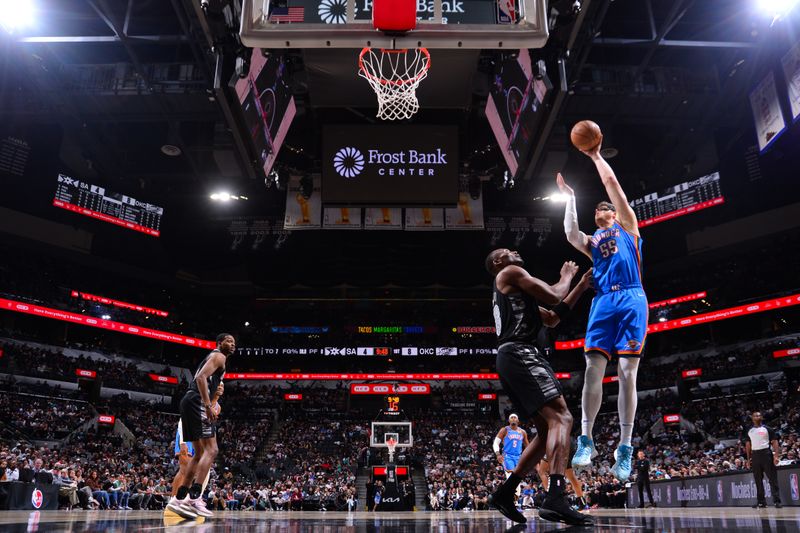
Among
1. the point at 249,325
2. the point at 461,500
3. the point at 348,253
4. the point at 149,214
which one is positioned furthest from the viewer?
the point at 249,325

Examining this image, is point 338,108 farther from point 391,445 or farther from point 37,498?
point 391,445

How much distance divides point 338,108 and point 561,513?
1445 centimetres

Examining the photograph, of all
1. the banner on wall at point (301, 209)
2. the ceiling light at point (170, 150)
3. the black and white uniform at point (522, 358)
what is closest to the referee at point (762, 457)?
the black and white uniform at point (522, 358)

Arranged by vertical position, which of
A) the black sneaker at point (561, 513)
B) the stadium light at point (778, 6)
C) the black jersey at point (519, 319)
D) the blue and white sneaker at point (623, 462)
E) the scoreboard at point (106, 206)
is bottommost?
the black sneaker at point (561, 513)

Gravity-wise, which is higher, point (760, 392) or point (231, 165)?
point (231, 165)

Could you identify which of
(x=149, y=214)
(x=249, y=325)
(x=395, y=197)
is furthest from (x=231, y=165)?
(x=249, y=325)

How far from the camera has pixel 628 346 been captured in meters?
4.31

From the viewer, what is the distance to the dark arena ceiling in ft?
39.0

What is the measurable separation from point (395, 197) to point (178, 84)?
5.64 meters

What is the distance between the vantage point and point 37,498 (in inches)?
484

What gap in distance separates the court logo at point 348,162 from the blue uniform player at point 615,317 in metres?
9.18

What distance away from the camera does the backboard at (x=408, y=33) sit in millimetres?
5375

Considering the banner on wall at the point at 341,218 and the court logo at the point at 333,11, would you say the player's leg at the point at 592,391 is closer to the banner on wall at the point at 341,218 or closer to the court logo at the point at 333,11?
the court logo at the point at 333,11

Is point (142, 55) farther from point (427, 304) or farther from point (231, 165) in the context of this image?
point (427, 304)
